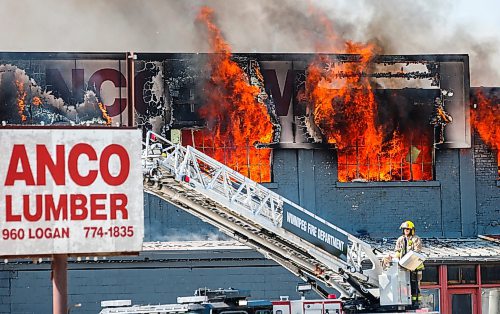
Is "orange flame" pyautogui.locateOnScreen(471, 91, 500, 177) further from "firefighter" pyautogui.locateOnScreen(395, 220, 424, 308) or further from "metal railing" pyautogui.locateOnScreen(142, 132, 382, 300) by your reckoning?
"metal railing" pyautogui.locateOnScreen(142, 132, 382, 300)

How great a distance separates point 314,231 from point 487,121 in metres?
12.8

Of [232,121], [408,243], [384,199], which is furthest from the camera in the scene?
[384,199]

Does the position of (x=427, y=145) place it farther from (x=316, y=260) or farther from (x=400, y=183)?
(x=316, y=260)

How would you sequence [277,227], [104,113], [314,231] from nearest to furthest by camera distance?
[277,227], [314,231], [104,113]

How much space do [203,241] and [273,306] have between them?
973cm

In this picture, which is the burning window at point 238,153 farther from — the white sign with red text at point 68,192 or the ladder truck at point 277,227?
the white sign with red text at point 68,192

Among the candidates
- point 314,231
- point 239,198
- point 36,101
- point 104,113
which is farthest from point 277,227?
point 36,101

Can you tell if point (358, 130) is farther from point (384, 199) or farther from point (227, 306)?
point (227, 306)

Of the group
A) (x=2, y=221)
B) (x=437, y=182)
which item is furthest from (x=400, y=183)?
(x=2, y=221)

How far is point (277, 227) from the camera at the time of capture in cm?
1802

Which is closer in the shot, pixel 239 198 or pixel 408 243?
pixel 239 198

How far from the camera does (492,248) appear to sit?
87.5 feet

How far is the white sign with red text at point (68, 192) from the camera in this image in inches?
568

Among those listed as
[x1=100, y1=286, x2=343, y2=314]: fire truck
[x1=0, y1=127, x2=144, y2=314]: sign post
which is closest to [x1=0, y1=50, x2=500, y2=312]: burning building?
[x1=100, y1=286, x2=343, y2=314]: fire truck
